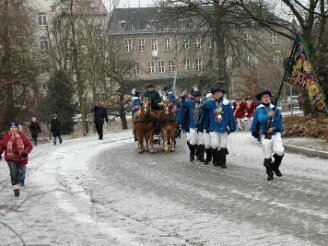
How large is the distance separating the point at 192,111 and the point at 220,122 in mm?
2485

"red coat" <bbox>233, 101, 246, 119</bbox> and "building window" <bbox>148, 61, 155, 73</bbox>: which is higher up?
"building window" <bbox>148, 61, 155, 73</bbox>

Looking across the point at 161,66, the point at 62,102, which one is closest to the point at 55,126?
the point at 62,102

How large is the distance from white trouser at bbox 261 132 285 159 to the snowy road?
22.5 inches

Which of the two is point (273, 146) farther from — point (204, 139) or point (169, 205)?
point (204, 139)

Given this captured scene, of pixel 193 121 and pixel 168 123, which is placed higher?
pixel 193 121

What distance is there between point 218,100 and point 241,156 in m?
2.92

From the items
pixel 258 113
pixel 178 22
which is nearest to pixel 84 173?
pixel 258 113

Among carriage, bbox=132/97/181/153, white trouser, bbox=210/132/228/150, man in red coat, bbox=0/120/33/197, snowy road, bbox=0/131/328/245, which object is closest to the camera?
snowy road, bbox=0/131/328/245

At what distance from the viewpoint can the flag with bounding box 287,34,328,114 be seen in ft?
45.0

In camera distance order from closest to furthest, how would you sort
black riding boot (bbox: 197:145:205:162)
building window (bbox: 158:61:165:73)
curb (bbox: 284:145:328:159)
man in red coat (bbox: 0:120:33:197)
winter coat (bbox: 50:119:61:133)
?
man in red coat (bbox: 0:120:33:197)
curb (bbox: 284:145:328:159)
black riding boot (bbox: 197:145:205:162)
winter coat (bbox: 50:119:61:133)
building window (bbox: 158:61:165:73)

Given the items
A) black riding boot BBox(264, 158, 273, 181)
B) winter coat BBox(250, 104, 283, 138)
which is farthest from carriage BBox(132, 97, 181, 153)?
black riding boot BBox(264, 158, 273, 181)

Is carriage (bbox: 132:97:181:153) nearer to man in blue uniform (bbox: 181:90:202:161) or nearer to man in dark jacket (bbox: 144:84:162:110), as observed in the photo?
man in dark jacket (bbox: 144:84:162:110)

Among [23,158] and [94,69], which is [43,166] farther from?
[94,69]

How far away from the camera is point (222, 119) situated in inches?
568
